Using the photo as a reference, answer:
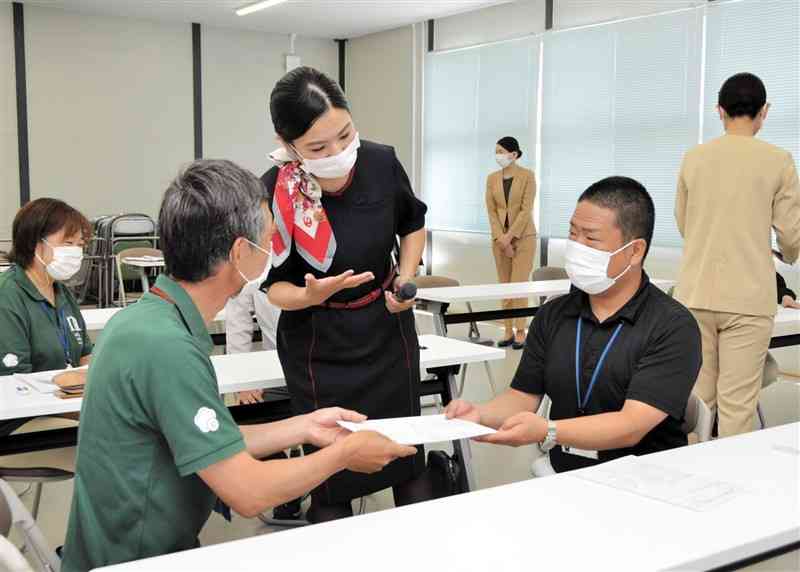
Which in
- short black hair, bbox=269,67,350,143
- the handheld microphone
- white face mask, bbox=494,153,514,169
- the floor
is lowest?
the floor

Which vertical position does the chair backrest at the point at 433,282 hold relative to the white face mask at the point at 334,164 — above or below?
below

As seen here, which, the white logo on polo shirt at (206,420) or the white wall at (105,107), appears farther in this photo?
the white wall at (105,107)

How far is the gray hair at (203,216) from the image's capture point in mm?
1492

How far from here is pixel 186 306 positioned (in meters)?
1.51

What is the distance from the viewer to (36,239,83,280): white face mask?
3186mm

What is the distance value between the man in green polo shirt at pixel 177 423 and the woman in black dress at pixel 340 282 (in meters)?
0.61

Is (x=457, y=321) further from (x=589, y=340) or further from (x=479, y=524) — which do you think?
(x=479, y=524)

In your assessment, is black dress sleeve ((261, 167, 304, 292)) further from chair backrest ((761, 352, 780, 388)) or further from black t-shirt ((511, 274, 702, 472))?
chair backrest ((761, 352, 780, 388))

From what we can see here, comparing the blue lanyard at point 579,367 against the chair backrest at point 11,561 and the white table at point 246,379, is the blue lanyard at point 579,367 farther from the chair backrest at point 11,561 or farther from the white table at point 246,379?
the chair backrest at point 11,561

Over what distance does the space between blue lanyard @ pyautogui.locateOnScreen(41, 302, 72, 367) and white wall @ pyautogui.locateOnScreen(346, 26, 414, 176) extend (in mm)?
7511

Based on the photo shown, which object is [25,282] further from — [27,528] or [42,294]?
[27,528]

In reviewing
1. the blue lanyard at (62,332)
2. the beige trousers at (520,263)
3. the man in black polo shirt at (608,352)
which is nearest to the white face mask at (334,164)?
the man in black polo shirt at (608,352)

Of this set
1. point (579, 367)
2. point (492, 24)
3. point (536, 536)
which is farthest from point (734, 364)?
point (492, 24)

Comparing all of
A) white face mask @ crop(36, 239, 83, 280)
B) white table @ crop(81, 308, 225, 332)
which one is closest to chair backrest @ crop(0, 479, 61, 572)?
white face mask @ crop(36, 239, 83, 280)
